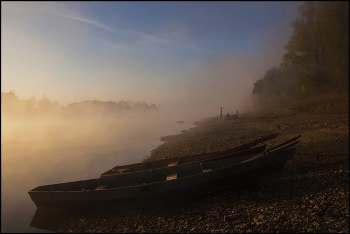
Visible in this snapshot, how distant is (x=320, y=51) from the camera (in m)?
24.5

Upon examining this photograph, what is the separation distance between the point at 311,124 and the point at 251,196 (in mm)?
19934

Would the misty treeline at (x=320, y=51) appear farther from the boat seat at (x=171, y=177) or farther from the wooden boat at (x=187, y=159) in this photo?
the boat seat at (x=171, y=177)

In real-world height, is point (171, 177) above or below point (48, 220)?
above

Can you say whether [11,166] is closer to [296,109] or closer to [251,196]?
[251,196]

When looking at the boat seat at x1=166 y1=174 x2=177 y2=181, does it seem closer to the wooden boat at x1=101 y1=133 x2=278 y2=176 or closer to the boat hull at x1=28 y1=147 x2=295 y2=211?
the boat hull at x1=28 y1=147 x2=295 y2=211

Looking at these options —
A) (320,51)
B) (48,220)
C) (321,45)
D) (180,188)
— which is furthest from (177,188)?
(320,51)

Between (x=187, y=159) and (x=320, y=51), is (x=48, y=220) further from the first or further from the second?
(x=320, y=51)

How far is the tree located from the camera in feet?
47.7

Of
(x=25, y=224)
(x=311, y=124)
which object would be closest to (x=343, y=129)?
(x=311, y=124)

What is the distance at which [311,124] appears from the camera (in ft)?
84.0

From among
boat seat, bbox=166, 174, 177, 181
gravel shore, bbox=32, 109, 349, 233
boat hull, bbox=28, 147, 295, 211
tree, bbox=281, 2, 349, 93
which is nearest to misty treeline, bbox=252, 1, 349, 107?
tree, bbox=281, 2, 349, 93

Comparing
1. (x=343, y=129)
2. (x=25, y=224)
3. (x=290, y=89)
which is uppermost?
(x=290, y=89)

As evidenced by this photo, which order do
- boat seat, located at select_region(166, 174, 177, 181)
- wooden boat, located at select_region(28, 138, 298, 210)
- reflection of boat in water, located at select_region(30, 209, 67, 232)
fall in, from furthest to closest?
boat seat, located at select_region(166, 174, 177, 181) → reflection of boat in water, located at select_region(30, 209, 67, 232) → wooden boat, located at select_region(28, 138, 298, 210)

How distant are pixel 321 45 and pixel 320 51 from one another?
2288mm
